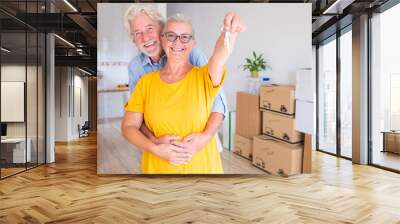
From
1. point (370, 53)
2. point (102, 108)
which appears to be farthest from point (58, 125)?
point (370, 53)

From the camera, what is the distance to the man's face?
5680mm

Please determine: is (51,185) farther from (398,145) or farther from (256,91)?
(398,145)

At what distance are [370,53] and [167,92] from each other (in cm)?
433

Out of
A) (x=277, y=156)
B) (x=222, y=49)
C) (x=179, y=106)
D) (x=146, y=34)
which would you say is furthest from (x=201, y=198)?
(x=146, y=34)

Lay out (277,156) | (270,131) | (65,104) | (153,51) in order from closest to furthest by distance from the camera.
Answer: (153,51), (277,156), (270,131), (65,104)

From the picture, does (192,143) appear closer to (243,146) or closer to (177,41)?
(243,146)

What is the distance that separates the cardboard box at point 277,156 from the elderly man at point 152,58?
65 centimetres

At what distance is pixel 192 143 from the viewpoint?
5539mm

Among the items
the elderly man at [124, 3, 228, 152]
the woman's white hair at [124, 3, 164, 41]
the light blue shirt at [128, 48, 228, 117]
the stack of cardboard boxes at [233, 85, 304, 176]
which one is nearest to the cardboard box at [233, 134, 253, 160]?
the stack of cardboard boxes at [233, 85, 304, 176]

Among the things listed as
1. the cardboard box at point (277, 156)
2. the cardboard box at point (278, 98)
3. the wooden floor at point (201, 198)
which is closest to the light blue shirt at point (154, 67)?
the cardboard box at point (278, 98)

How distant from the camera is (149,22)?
5715 mm

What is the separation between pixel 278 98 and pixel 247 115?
55cm

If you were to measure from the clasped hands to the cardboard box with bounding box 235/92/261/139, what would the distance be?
25.2 inches

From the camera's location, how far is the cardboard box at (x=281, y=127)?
5.75 meters
